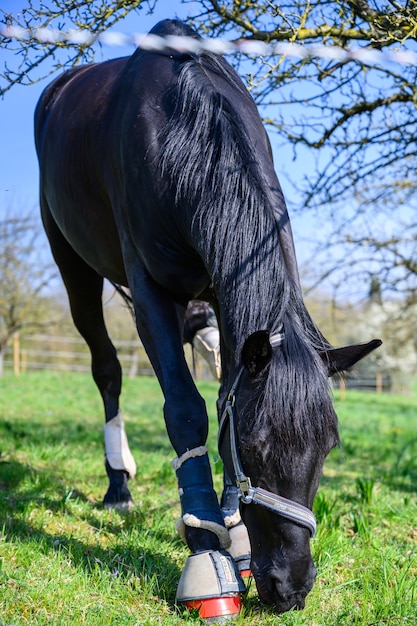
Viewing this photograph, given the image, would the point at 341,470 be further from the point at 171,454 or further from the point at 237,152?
the point at 237,152

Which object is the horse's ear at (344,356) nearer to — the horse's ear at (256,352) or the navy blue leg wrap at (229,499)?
the horse's ear at (256,352)

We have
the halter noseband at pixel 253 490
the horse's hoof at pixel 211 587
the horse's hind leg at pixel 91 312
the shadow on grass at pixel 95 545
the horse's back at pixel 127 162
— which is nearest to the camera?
the halter noseband at pixel 253 490

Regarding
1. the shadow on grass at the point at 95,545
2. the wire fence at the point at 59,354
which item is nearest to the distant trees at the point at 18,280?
the wire fence at the point at 59,354

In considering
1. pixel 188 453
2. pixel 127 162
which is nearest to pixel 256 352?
pixel 188 453

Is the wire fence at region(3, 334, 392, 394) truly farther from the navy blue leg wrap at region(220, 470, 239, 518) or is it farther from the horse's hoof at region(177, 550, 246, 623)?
the horse's hoof at region(177, 550, 246, 623)

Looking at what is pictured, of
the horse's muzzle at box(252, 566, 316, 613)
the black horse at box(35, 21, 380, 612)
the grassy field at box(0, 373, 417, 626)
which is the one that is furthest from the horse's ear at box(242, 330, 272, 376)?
the horse's muzzle at box(252, 566, 316, 613)

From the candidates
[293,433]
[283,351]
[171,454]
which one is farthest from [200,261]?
[171,454]

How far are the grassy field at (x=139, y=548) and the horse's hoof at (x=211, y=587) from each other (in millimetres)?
62

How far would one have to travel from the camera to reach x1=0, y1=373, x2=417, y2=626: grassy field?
7.03 feet

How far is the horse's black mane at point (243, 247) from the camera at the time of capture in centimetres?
204

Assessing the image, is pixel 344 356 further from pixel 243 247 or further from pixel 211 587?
pixel 211 587

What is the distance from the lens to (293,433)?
2.00 meters

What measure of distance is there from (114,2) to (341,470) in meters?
4.29

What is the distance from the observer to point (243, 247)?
2.34 meters
